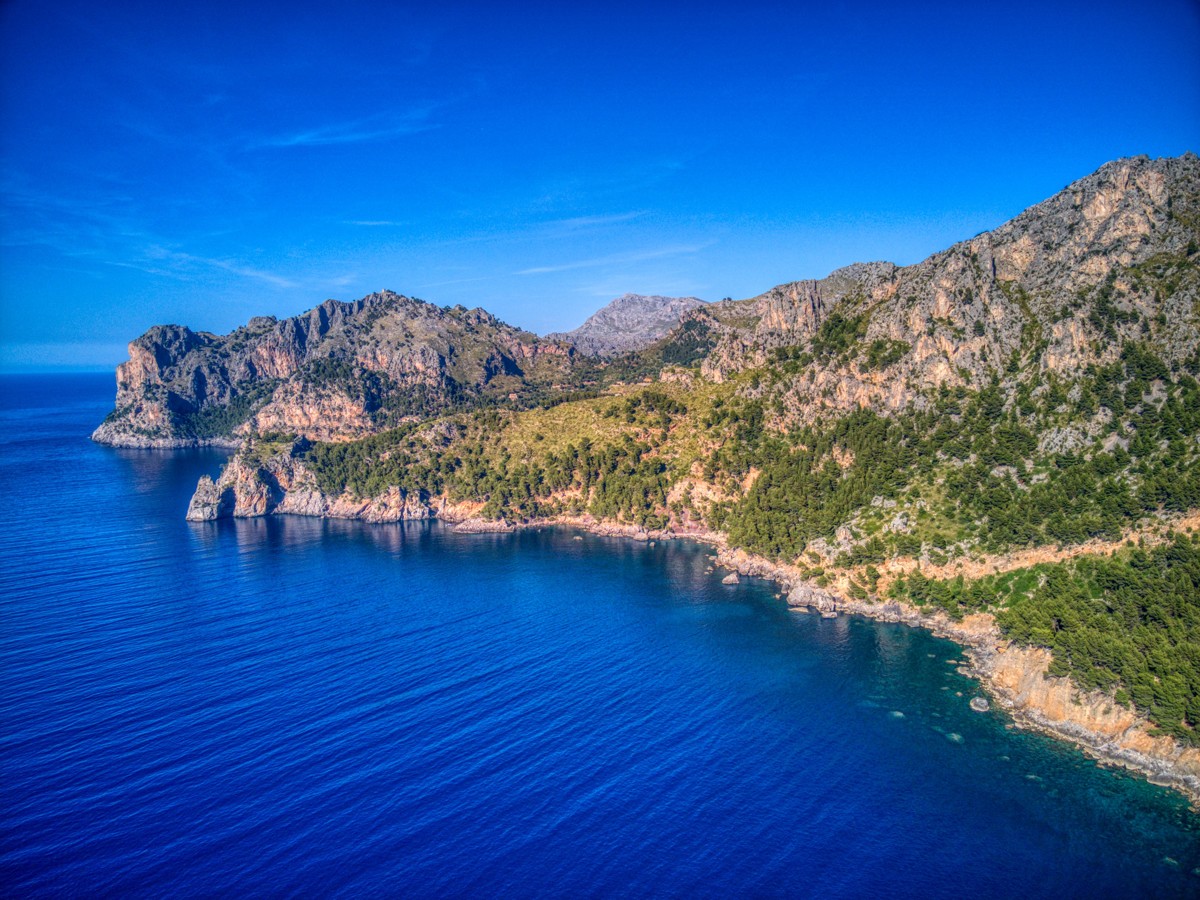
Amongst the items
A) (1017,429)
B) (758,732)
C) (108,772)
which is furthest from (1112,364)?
(108,772)

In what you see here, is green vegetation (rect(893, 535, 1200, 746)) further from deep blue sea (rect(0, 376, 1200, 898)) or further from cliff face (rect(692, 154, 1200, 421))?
cliff face (rect(692, 154, 1200, 421))

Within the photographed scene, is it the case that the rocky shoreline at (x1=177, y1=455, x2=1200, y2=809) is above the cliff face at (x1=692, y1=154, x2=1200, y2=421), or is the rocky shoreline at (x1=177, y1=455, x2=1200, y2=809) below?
below

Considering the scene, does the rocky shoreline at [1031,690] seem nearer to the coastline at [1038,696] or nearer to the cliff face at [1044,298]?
the coastline at [1038,696]

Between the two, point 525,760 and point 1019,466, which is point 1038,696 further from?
point 525,760

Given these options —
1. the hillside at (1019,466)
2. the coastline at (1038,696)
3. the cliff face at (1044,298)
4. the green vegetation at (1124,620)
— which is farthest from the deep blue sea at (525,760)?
the cliff face at (1044,298)

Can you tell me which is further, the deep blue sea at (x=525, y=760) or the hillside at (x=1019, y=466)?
the hillside at (x=1019, y=466)

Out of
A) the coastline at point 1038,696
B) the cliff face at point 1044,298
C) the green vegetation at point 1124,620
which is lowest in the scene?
the coastline at point 1038,696

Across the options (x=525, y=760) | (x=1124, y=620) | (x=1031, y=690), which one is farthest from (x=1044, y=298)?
(x=525, y=760)

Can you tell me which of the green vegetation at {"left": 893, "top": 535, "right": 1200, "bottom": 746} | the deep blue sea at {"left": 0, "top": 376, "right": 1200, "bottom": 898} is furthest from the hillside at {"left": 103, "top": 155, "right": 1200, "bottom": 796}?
the deep blue sea at {"left": 0, "top": 376, "right": 1200, "bottom": 898}
